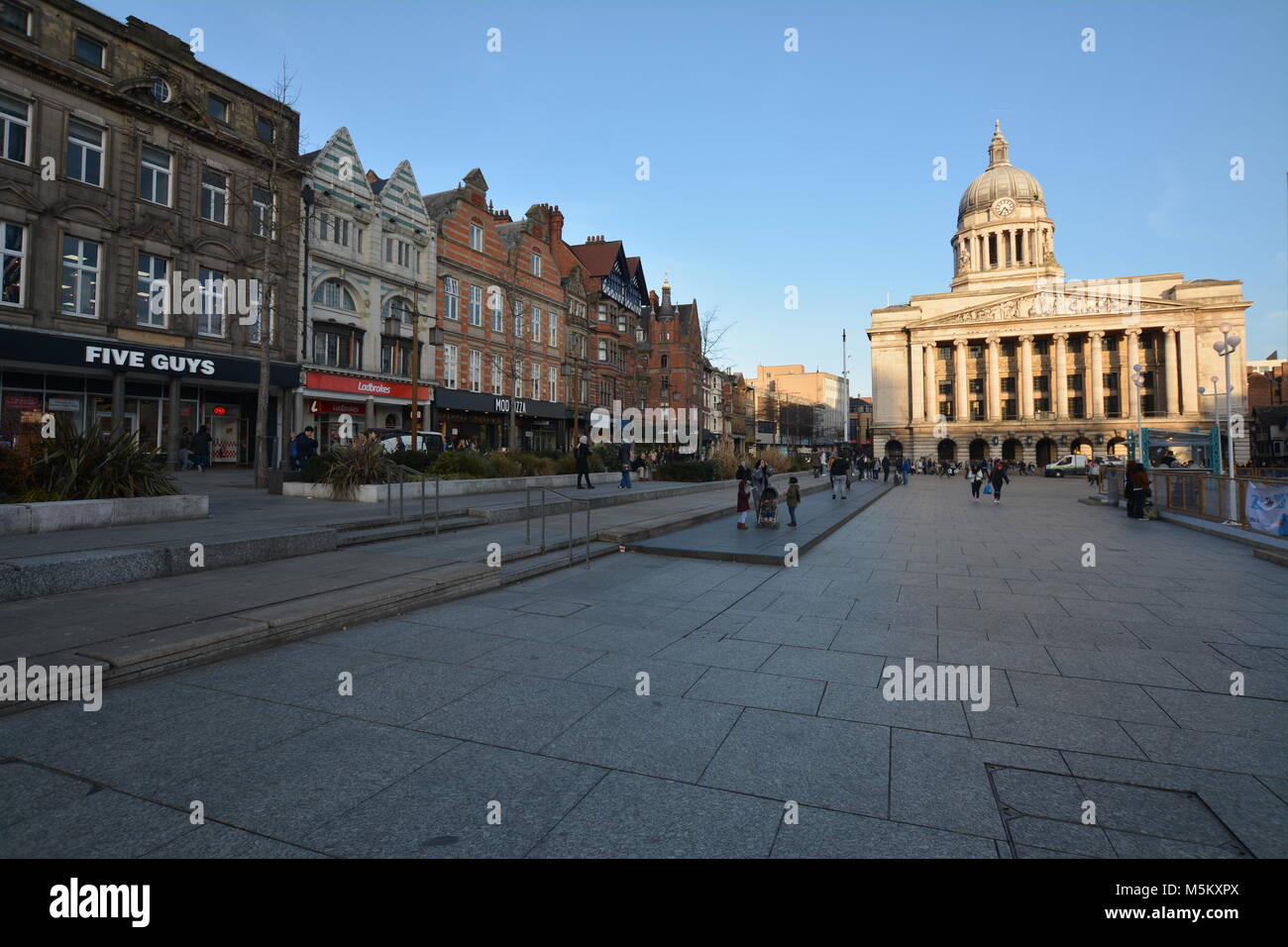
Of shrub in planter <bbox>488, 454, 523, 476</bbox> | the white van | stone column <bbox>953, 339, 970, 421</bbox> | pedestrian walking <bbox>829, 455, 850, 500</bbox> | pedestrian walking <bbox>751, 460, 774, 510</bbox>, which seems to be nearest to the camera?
pedestrian walking <bbox>751, 460, 774, 510</bbox>

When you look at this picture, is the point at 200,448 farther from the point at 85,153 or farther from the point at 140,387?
the point at 85,153

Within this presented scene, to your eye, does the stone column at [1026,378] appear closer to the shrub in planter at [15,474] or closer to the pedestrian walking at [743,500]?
the pedestrian walking at [743,500]

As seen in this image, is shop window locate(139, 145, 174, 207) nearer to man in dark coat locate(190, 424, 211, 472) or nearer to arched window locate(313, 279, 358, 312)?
arched window locate(313, 279, 358, 312)

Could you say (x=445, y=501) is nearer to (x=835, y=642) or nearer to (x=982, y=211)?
(x=835, y=642)

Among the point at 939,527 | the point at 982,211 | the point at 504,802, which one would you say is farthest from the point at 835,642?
the point at 982,211

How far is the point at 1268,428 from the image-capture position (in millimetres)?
86500

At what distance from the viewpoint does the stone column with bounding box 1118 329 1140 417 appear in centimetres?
7956

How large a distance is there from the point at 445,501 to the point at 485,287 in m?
26.8

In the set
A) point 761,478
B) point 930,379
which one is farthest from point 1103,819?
point 930,379

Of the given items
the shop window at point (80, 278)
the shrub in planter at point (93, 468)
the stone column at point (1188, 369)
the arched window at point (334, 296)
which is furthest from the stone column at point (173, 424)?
the stone column at point (1188, 369)

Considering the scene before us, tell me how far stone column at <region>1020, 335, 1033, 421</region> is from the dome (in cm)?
2749

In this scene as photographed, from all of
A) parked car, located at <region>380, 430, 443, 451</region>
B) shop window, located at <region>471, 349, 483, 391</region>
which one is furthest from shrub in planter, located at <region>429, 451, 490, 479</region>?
shop window, located at <region>471, 349, 483, 391</region>

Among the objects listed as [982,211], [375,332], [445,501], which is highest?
[982,211]

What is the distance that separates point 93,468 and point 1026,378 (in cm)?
9482
